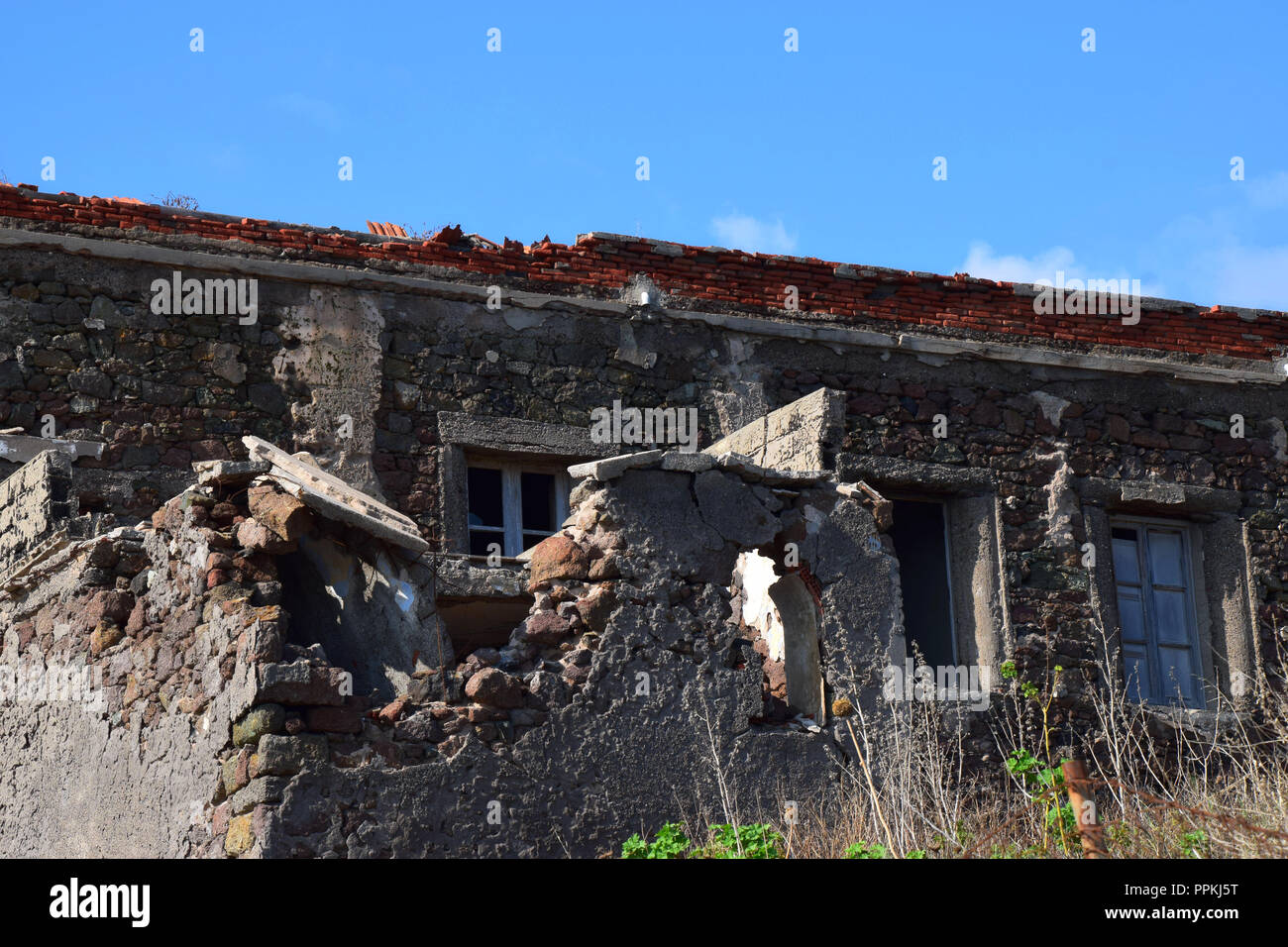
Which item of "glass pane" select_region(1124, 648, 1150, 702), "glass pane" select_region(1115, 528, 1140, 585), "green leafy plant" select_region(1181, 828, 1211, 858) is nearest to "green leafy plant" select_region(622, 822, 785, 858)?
"green leafy plant" select_region(1181, 828, 1211, 858)

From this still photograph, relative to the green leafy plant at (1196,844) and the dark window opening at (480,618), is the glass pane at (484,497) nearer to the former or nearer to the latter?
the dark window opening at (480,618)

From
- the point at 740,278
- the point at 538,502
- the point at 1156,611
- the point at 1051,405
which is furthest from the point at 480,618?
Result: the point at 1156,611

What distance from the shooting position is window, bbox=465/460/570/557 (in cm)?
996

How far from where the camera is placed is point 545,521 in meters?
10.2

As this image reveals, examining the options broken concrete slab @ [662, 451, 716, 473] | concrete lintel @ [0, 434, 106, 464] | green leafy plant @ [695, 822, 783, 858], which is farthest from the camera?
concrete lintel @ [0, 434, 106, 464]

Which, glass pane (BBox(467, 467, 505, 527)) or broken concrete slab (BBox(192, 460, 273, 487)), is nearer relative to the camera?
broken concrete slab (BBox(192, 460, 273, 487))

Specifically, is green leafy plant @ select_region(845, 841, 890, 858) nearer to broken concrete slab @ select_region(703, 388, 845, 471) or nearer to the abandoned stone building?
the abandoned stone building

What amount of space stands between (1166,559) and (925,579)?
6.54ft

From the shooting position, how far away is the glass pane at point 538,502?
33.2ft

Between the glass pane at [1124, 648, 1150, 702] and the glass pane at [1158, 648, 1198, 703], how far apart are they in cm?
11

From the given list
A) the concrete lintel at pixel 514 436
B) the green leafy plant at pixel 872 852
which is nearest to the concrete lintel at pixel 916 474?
the concrete lintel at pixel 514 436

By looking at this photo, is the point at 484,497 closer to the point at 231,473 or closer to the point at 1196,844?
the point at 231,473
